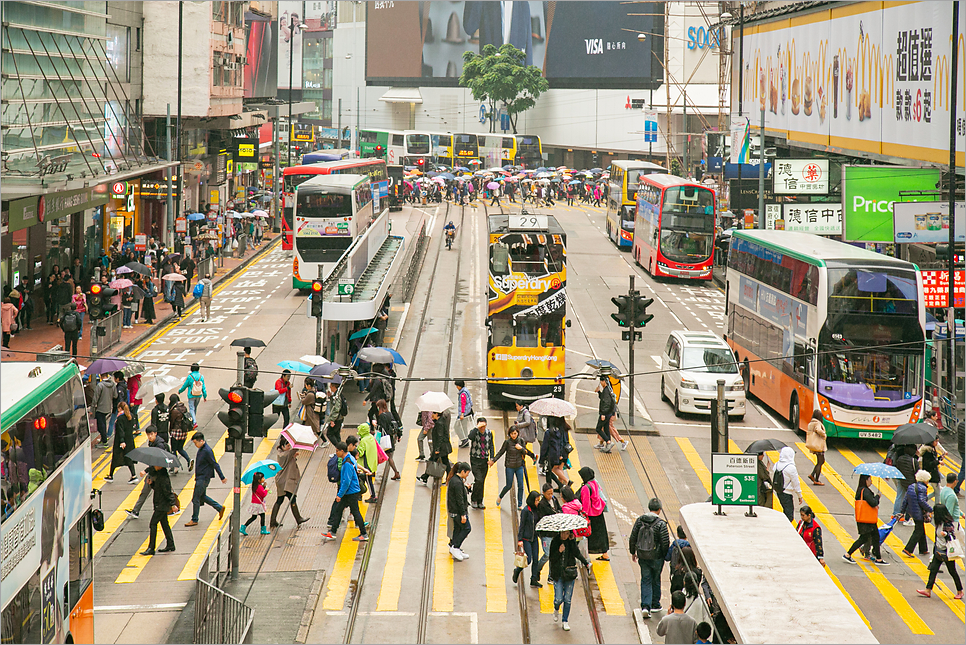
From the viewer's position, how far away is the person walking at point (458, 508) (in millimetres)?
15023

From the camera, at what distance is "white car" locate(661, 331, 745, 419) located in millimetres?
23594

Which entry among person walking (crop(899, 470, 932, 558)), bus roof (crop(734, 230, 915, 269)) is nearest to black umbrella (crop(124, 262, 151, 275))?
bus roof (crop(734, 230, 915, 269))

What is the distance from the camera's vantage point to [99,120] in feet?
129

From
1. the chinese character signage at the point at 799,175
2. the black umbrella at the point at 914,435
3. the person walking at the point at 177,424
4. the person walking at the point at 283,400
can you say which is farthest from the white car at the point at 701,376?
the chinese character signage at the point at 799,175

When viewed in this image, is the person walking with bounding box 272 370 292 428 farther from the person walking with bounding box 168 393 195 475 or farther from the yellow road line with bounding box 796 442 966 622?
the yellow road line with bounding box 796 442 966 622

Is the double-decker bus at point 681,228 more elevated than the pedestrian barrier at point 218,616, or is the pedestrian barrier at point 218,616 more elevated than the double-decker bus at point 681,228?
the double-decker bus at point 681,228

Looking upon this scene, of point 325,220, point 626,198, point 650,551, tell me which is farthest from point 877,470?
point 626,198

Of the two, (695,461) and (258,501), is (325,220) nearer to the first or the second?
(695,461)

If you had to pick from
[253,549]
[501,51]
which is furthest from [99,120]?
[501,51]

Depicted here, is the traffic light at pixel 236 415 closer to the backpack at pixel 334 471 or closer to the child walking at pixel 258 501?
the child walking at pixel 258 501

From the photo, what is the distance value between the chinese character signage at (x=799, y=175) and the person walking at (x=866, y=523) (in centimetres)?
2148

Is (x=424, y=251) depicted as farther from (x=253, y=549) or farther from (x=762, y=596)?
(x=762, y=596)

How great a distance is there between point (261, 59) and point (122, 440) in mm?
55308

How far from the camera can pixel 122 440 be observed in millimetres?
18453
